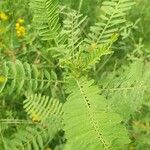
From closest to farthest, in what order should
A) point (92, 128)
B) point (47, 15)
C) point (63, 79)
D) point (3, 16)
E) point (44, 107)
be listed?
point (92, 128), point (47, 15), point (44, 107), point (63, 79), point (3, 16)

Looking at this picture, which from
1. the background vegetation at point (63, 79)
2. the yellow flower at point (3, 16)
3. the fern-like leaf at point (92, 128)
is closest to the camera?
the fern-like leaf at point (92, 128)

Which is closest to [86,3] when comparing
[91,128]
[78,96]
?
[78,96]

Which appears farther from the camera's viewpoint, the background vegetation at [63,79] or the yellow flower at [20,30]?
the yellow flower at [20,30]

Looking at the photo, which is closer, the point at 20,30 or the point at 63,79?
the point at 63,79

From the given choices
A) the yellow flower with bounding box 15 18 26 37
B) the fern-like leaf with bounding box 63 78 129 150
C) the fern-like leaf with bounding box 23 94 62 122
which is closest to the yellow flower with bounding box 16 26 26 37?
the yellow flower with bounding box 15 18 26 37

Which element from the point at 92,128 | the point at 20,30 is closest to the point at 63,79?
the point at 20,30

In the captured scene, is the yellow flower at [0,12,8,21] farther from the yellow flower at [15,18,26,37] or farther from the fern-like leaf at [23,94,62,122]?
the fern-like leaf at [23,94,62,122]

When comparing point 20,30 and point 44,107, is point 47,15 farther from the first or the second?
point 20,30

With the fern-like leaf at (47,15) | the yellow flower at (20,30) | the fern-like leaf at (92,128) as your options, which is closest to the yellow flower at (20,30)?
the yellow flower at (20,30)

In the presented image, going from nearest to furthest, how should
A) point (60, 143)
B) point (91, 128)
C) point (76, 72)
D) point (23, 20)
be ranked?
point (91, 128)
point (76, 72)
point (60, 143)
point (23, 20)

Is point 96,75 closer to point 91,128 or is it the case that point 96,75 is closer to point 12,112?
point 12,112

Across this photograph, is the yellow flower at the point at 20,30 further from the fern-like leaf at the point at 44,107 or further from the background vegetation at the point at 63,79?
the fern-like leaf at the point at 44,107
